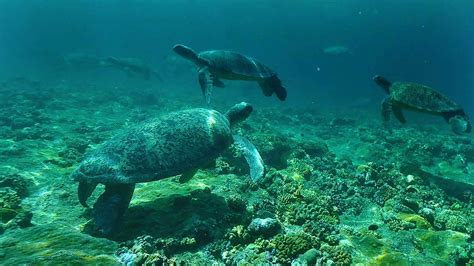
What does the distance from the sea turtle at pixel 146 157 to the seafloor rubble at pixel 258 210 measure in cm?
61

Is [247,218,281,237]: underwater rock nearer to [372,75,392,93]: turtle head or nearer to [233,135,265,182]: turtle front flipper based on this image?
[233,135,265,182]: turtle front flipper

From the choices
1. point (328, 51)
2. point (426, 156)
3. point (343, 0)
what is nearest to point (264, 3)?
point (343, 0)

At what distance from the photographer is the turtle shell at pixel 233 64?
962 cm

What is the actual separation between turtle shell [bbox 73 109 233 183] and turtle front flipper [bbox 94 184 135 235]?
402 mm

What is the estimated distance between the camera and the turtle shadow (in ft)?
21.1

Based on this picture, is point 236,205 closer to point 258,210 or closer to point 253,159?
point 258,210

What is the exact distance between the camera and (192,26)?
186250 millimetres

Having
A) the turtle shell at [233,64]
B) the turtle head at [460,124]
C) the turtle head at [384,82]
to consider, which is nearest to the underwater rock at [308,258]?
the turtle shell at [233,64]

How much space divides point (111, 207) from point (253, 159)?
10.0ft

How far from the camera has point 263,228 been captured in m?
6.48

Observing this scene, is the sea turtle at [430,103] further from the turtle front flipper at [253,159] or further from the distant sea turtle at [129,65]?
the distant sea turtle at [129,65]

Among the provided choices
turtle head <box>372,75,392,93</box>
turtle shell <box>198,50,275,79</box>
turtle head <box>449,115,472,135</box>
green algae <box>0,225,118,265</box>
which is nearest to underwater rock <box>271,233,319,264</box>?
green algae <box>0,225,118,265</box>

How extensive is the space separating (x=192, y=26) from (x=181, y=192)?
187366mm

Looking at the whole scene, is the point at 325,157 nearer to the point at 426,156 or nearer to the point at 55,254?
the point at 426,156
